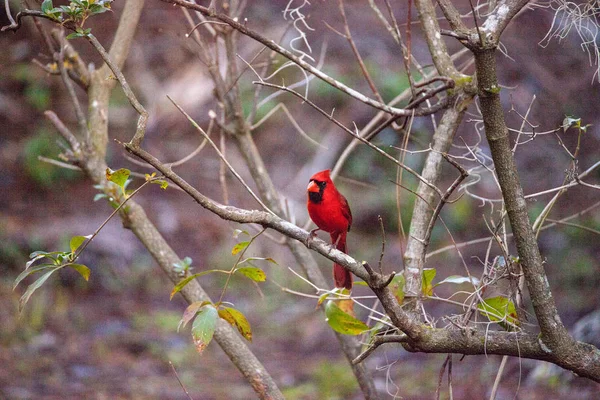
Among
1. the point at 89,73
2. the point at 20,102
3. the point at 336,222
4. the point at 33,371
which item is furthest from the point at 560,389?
the point at 20,102

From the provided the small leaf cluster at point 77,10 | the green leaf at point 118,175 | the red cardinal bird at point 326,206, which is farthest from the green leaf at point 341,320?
the red cardinal bird at point 326,206

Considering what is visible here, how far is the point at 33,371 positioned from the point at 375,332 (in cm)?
361

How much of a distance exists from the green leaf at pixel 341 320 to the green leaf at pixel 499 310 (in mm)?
388

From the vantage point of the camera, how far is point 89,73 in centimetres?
306

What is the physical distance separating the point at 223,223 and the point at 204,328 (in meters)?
5.86

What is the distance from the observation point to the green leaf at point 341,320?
1.96 meters

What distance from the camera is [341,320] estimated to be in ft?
6.48

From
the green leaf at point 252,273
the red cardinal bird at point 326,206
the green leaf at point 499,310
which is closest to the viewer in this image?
the green leaf at point 252,273

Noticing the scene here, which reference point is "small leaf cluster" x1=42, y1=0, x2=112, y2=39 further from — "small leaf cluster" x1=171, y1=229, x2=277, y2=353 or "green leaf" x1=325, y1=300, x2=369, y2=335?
"green leaf" x1=325, y1=300, x2=369, y2=335

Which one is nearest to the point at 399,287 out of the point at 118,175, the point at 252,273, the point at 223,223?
the point at 252,273

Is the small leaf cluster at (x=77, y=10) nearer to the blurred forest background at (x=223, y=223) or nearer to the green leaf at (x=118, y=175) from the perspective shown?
the green leaf at (x=118, y=175)

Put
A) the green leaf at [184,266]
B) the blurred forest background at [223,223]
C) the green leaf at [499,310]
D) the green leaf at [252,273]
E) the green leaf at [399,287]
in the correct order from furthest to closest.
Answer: the blurred forest background at [223,223]
the green leaf at [184,266]
the green leaf at [399,287]
the green leaf at [499,310]
the green leaf at [252,273]

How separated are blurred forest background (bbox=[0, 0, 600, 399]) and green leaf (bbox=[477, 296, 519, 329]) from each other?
6.96ft

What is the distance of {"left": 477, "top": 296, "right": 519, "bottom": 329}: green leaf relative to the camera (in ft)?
6.72
